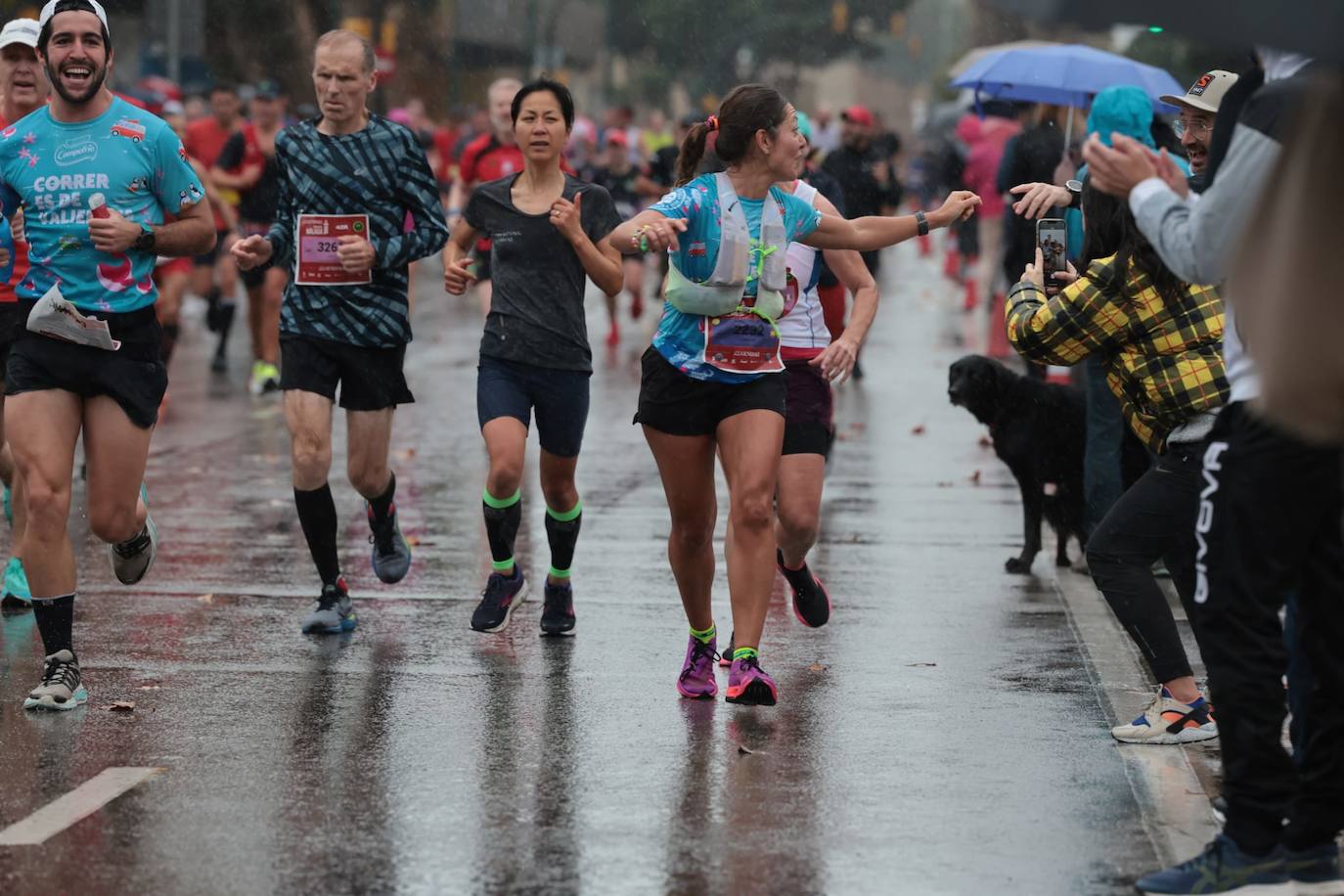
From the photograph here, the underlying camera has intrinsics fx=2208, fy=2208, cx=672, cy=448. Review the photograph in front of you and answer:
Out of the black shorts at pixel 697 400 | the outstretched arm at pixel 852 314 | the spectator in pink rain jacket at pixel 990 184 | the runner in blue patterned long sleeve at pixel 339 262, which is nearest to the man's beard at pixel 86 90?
the runner in blue patterned long sleeve at pixel 339 262

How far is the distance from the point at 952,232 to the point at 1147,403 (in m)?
23.0

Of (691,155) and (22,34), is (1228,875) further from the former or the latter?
(22,34)

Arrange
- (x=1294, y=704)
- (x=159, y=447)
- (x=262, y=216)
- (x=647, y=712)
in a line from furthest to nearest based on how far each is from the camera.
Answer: (x=262, y=216) → (x=159, y=447) → (x=647, y=712) → (x=1294, y=704)

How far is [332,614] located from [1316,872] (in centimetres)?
406

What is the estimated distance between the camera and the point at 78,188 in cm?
689

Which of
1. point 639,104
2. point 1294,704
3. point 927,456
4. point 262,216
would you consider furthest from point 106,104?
point 639,104

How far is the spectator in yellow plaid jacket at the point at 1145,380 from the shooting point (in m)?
6.08

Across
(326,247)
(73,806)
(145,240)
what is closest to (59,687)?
(73,806)

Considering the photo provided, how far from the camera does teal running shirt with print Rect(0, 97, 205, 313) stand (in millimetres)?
6902

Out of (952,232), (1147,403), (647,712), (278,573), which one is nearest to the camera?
(1147,403)

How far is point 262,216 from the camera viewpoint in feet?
53.8

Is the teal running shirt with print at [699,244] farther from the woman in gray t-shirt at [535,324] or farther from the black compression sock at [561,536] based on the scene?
the black compression sock at [561,536]

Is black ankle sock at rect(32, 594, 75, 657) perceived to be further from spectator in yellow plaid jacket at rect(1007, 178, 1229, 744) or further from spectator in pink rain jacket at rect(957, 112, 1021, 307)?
spectator in pink rain jacket at rect(957, 112, 1021, 307)

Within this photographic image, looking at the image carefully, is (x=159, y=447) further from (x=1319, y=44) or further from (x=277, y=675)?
(x=1319, y=44)
